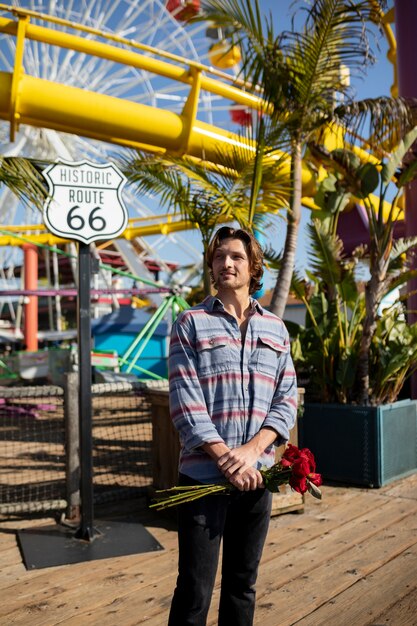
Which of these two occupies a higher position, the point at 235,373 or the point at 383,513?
the point at 235,373

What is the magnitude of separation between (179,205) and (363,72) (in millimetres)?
2203

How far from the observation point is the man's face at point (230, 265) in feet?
6.86

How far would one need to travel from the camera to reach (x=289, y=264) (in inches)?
224

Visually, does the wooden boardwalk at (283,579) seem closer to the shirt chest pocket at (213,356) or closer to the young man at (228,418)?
the young man at (228,418)

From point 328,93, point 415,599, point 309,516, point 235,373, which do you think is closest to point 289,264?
point 328,93

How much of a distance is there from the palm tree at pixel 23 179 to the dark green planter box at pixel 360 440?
2.87m

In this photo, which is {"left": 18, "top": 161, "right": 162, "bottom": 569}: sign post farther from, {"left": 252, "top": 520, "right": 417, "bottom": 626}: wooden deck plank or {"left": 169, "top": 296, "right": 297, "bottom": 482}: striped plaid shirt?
{"left": 169, "top": 296, "right": 297, "bottom": 482}: striped plaid shirt

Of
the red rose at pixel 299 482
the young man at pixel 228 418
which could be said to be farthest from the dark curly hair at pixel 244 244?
the red rose at pixel 299 482

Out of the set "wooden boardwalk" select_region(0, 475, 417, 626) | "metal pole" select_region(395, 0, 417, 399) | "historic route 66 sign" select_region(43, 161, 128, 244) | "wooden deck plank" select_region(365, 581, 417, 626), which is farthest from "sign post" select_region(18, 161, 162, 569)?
"metal pole" select_region(395, 0, 417, 399)

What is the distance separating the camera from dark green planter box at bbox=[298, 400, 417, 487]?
531 cm

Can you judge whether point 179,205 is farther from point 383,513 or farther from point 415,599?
point 415,599

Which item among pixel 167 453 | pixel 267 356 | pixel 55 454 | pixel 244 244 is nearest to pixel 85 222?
pixel 167 453

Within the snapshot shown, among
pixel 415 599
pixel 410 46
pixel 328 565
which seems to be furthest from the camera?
pixel 410 46

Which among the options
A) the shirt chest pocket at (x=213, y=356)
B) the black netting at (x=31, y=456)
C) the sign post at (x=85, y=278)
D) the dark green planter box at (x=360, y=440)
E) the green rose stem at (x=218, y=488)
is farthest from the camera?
the dark green planter box at (x=360, y=440)
